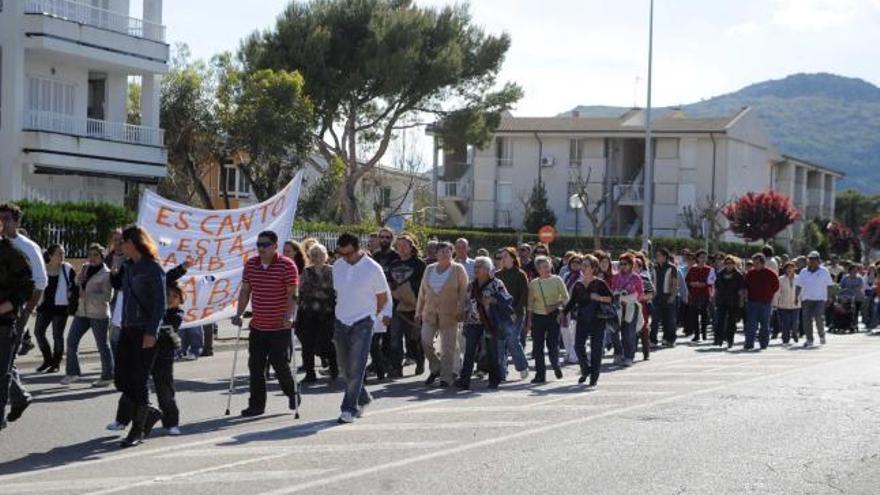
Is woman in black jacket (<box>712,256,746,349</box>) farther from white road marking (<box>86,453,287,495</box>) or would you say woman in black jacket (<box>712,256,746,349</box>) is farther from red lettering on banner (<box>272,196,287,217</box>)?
white road marking (<box>86,453,287,495</box>)

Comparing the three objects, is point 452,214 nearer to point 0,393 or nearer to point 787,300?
point 787,300

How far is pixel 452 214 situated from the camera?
268ft

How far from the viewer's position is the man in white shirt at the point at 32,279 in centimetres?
1173

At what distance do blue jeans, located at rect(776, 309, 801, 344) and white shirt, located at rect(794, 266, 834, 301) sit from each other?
0.44m

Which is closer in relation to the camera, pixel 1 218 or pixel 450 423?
pixel 1 218

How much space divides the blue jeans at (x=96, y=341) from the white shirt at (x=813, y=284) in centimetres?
1718

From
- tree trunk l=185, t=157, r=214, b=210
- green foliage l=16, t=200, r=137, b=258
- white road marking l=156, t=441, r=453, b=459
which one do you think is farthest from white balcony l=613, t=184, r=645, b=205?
white road marking l=156, t=441, r=453, b=459

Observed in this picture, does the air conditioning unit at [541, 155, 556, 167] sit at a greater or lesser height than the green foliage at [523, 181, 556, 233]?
greater

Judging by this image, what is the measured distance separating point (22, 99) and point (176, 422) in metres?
26.7

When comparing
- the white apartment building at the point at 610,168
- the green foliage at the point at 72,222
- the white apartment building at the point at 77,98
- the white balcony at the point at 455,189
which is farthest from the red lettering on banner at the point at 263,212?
the white balcony at the point at 455,189

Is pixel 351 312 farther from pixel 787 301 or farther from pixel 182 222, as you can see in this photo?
pixel 787 301

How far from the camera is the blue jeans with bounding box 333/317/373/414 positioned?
13.2 metres

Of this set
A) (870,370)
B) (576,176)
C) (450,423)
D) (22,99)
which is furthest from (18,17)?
(576,176)

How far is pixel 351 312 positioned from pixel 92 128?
Answer: 29.0 metres
